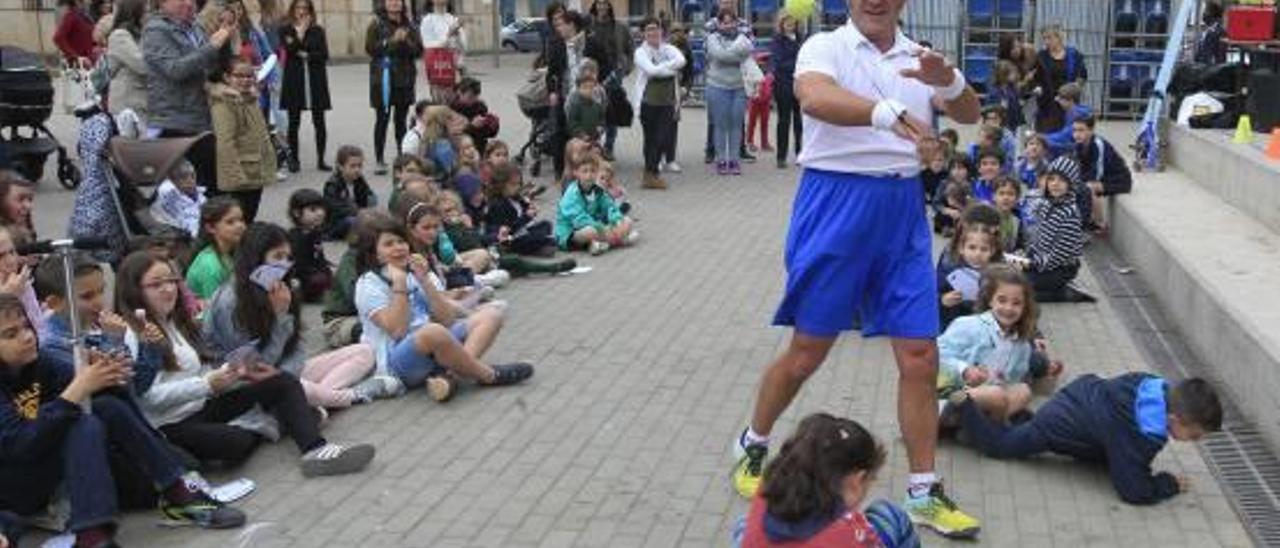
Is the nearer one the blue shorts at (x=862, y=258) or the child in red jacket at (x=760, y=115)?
the blue shorts at (x=862, y=258)

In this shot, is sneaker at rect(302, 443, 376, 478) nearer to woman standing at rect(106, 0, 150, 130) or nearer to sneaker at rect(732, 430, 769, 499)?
sneaker at rect(732, 430, 769, 499)

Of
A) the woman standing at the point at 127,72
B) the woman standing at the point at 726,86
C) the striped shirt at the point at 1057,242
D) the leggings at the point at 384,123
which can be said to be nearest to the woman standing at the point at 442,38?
the leggings at the point at 384,123

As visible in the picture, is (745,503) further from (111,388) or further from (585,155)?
(585,155)

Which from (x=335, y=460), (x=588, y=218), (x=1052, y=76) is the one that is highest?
(x=1052, y=76)

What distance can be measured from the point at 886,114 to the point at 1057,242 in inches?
200

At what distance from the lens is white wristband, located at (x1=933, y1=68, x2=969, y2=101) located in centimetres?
454

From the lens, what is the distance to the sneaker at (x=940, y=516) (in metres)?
4.81

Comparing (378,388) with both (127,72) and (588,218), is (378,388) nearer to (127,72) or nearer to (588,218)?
(127,72)

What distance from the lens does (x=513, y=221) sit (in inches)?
410

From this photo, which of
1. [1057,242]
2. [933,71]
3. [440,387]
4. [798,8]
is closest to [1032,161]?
[1057,242]

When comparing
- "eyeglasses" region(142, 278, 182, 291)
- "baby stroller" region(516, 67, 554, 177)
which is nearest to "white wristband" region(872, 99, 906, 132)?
"eyeglasses" region(142, 278, 182, 291)

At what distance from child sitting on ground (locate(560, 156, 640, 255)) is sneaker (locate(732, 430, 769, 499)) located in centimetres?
529

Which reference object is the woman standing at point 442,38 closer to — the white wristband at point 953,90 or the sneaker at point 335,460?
the sneaker at point 335,460

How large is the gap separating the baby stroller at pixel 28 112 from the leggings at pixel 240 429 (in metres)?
7.64
